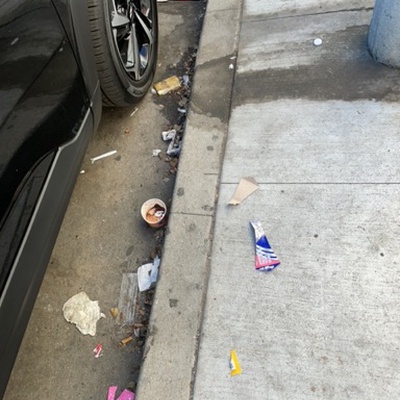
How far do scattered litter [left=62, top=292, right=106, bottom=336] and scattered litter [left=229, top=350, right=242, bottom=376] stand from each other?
2.47ft

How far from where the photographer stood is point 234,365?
79.0 inches

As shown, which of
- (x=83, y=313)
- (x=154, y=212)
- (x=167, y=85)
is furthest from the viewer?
(x=167, y=85)

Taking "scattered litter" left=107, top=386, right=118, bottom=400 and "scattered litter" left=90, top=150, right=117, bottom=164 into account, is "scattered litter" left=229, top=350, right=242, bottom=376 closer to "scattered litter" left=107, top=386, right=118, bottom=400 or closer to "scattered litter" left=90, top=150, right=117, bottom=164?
"scattered litter" left=107, top=386, right=118, bottom=400

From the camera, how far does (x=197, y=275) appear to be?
7.55ft

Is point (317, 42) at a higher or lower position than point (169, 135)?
higher

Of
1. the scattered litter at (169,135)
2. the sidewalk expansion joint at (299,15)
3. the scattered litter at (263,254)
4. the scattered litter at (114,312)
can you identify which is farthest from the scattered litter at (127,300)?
the sidewalk expansion joint at (299,15)

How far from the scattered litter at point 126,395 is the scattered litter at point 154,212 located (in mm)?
916

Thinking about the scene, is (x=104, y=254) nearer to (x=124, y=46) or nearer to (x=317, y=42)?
(x=124, y=46)

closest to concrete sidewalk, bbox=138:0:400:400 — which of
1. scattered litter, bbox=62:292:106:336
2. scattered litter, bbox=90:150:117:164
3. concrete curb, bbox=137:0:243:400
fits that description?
concrete curb, bbox=137:0:243:400

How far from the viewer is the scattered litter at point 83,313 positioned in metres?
2.34

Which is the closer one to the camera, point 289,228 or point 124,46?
point 289,228

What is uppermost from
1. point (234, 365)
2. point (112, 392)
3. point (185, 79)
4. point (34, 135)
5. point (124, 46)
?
point (34, 135)

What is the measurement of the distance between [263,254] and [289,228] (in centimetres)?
21

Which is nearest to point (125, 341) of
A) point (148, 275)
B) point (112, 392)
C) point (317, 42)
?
point (112, 392)
